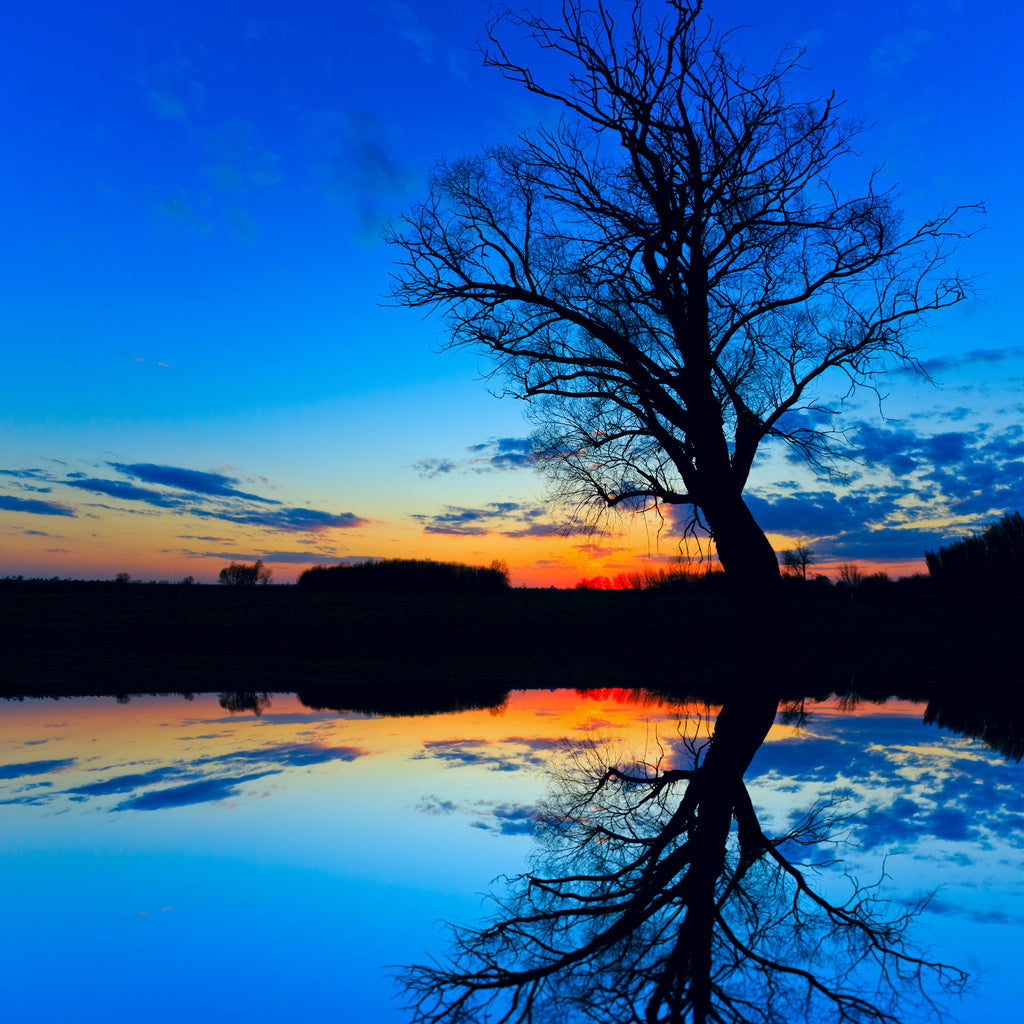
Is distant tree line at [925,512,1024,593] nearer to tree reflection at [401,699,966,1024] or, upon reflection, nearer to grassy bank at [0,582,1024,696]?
grassy bank at [0,582,1024,696]

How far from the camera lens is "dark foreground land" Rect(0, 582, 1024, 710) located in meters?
9.23

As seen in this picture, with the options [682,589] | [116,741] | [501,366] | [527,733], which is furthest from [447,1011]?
[682,589]

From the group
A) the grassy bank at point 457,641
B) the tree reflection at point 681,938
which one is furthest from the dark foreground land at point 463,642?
the tree reflection at point 681,938

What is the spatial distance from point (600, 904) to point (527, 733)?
3381 mm

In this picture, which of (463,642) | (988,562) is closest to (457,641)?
(463,642)

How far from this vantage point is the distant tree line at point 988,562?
1878cm

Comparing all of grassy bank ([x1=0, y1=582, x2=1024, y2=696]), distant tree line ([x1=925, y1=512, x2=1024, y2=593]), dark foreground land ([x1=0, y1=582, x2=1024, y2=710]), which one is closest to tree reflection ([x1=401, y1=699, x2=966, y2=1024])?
dark foreground land ([x1=0, y1=582, x2=1024, y2=710])

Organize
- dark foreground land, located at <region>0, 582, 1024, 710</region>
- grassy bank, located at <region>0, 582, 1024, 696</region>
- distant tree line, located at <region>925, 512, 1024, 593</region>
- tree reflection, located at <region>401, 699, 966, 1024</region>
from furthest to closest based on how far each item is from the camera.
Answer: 1. distant tree line, located at <region>925, 512, 1024, 593</region>
2. grassy bank, located at <region>0, 582, 1024, 696</region>
3. dark foreground land, located at <region>0, 582, 1024, 710</region>
4. tree reflection, located at <region>401, 699, 966, 1024</region>

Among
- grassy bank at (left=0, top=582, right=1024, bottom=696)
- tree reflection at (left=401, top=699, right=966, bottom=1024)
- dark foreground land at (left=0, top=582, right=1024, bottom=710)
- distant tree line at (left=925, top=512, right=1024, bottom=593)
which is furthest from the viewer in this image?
distant tree line at (left=925, top=512, right=1024, bottom=593)

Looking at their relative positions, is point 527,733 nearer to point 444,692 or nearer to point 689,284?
point 444,692

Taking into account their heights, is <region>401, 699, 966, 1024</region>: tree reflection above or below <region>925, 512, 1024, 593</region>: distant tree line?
below

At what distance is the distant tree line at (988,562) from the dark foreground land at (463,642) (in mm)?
2546

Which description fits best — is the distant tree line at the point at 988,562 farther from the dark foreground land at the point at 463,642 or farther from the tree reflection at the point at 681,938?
the tree reflection at the point at 681,938

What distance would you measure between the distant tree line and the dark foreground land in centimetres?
255
